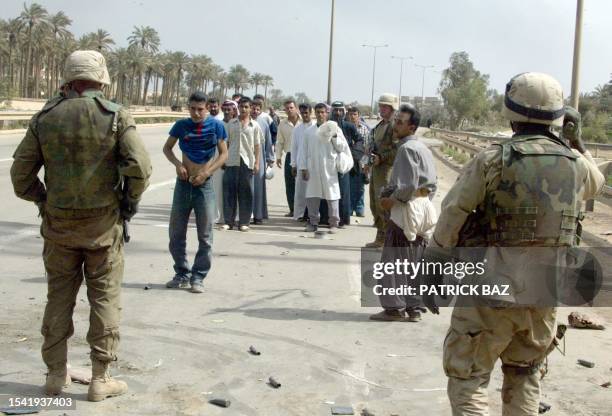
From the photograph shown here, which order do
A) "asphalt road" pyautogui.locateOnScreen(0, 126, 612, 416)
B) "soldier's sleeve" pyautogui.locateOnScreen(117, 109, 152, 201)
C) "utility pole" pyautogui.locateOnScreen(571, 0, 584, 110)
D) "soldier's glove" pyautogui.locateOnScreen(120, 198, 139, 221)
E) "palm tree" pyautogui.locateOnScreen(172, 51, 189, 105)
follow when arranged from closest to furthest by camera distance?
"soldier's sleeve" pyautogui.locateOnScreen(117, 109, 152, 201), "soldier's glove" pyautogui.locateOnScreen(120, 198, 139, 221), "asphalt road" pyautogui.locateOnScreen(0, 126, 612, 416), "utility pole" pyautogui.locateOnScreen(571, 0, 584, 110), "palm tree" pyautogui.locateOnScreen(172, 51, 189, 105)

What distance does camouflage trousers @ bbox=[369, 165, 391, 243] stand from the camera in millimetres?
9766

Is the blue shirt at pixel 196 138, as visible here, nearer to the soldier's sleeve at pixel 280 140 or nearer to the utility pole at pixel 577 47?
the soldier's sleeve at pixel 280 140

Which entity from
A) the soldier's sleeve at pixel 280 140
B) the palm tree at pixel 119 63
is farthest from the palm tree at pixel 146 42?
the soldier's sleeve at pixel 280 140

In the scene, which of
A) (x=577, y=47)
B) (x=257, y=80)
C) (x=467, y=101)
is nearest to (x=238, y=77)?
(x=257, y=80)

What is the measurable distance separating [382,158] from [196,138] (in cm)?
287

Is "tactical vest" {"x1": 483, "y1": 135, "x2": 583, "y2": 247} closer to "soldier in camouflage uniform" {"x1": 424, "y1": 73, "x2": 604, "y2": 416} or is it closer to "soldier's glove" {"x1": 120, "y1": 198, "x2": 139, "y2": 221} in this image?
"soldier in camouflage uniform" {"x1": 424, "y1": 73, "x2": 604, "y2": 416}

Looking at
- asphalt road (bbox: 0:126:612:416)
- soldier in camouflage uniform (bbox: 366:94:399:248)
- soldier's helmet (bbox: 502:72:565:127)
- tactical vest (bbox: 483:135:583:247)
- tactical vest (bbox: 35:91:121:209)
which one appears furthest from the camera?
soldier in camouflage uniform (bbox: 366:94:399:248)

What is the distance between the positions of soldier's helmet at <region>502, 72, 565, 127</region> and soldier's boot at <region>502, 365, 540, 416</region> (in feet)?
3.73

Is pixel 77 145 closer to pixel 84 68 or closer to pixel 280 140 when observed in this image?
pixel 84 68

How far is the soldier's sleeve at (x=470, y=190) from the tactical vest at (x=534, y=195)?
41 millimetres

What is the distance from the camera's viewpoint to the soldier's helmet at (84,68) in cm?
451

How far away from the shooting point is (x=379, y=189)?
32.9ft

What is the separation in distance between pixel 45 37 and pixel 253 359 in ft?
279

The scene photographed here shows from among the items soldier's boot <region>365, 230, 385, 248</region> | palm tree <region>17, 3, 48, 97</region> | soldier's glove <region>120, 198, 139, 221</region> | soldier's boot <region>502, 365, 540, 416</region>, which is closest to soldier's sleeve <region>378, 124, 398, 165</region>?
soldier's boot <region>365, 230, 385, 248</region>
